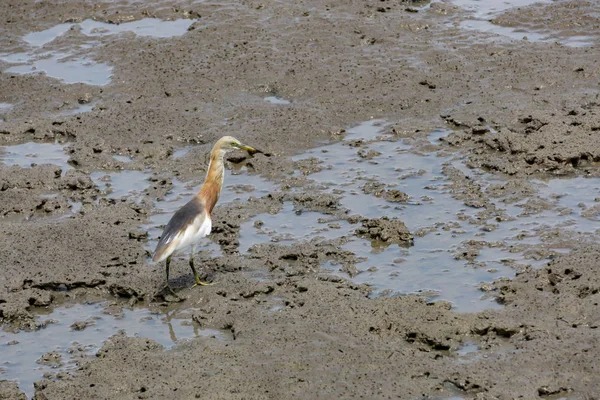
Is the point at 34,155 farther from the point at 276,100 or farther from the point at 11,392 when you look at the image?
the point at 11,392

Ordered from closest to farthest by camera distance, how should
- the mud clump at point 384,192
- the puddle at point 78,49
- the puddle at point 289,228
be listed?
the puddle at point 289,228 → the mud clump at point 384,192 → the puddle at point 78,49

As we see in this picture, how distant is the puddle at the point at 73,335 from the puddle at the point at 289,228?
57.6 inches

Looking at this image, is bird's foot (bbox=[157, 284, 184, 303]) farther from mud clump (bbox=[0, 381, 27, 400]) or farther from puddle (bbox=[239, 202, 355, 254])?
mud clump (bbox=[0, 381, 27, 400])

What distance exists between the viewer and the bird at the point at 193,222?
28.5 feet

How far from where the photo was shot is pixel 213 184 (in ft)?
30.6

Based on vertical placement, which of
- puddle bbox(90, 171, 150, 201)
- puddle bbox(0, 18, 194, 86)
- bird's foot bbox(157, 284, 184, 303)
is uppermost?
puddle bbox(0, 18, 194, 86)

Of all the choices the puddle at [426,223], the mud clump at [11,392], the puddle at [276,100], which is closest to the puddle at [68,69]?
the puddle at [276,100]

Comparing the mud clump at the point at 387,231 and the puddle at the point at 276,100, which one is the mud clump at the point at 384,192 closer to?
the mud clump at the point at 387,231

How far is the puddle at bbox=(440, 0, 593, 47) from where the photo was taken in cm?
1372

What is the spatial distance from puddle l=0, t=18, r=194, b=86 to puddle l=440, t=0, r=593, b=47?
4543 mm

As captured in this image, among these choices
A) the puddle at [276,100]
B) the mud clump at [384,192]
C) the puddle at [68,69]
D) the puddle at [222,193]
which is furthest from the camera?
the puddle at [68,69]

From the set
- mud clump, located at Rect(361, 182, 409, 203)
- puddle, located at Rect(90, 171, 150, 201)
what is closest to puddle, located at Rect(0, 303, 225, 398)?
puddle, located at Rect(90, 171, 150, 201)

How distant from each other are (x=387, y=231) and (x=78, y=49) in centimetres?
705

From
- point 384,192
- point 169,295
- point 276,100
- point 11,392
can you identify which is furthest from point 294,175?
point 11,392
